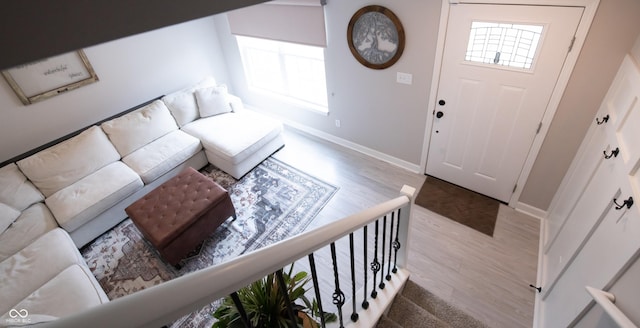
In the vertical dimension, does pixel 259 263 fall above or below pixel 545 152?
above

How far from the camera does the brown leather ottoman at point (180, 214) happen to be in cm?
267

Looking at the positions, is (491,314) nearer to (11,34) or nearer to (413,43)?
(413,43)

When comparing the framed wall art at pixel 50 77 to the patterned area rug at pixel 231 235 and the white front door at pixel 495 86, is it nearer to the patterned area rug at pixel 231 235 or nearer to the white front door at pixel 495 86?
the patterned area rug at pixel 231 235

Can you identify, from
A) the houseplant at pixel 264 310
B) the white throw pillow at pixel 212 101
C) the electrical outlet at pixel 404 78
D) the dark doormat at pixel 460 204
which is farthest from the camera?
the white throw pillow at pixel 212 101

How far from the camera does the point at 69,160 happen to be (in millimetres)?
3199

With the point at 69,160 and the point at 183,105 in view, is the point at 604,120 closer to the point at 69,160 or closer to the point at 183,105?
Result: the point at 183,105

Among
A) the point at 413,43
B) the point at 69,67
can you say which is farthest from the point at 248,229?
the point at 69,67

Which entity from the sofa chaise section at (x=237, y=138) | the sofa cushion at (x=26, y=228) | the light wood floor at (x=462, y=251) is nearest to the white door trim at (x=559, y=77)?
the light wood floor at (x=462, y=251)

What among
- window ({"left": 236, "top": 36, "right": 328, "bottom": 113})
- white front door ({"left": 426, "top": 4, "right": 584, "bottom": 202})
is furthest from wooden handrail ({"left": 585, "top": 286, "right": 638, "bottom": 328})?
window ({"left": 236, "top": 36, "right": 328, "bottom": 113})

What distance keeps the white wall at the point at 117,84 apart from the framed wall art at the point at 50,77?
7cm

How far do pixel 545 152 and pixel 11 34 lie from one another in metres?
3.37

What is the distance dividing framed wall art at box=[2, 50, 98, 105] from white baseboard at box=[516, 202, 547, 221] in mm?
5145

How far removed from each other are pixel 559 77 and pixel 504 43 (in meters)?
0.51

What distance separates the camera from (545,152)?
265 cm
